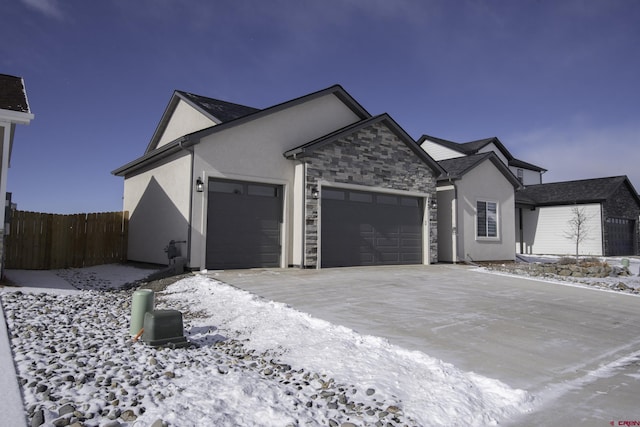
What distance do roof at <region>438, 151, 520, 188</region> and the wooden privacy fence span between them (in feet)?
39.1

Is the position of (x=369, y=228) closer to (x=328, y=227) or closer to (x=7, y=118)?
(x=328, y=227)

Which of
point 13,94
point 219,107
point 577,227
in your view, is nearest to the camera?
point 13,94

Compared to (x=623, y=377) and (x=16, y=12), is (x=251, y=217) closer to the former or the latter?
(x=16, y=12)

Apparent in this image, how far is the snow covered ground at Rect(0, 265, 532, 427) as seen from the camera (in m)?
2.70

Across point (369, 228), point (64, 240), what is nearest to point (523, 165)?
point (369, 228)

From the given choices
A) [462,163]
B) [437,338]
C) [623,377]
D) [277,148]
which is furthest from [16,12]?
[462,163]

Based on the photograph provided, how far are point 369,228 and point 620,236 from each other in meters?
19.2

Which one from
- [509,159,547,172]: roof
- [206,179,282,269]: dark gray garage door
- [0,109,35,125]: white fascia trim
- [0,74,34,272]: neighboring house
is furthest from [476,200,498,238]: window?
[0,74,34,272]: neighboring house

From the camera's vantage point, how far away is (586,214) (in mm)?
21484

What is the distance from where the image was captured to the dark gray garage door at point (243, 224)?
10352mm

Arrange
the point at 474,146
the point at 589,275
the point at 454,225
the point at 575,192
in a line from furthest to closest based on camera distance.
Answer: the point at 474,146 → the point at 575,192 → the point at 454,225 → the point at 589,275

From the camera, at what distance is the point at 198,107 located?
41.9 feet

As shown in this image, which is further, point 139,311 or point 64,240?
point 64,240

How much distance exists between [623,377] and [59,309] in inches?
290
